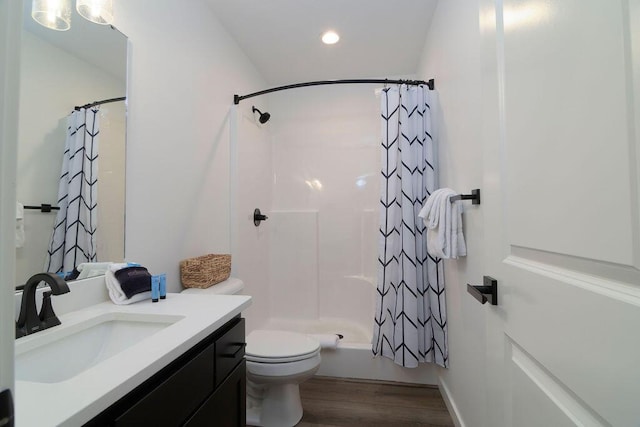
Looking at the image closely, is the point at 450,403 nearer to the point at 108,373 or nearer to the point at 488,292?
the point at 488,292

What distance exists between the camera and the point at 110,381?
0.55 m

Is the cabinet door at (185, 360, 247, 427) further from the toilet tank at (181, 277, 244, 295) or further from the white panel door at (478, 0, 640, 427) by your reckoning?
the white panel door at (478, 0, 640, 427)

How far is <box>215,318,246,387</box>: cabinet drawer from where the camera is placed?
3.08 feet

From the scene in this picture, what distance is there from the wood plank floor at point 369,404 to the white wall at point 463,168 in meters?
0.15

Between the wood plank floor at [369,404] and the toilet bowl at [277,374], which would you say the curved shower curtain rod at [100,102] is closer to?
the toilet bowl at [277,374]

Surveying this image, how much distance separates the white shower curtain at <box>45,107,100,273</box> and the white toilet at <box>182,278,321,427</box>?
0.57 metres

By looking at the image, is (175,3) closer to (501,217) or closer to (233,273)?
(233,273)

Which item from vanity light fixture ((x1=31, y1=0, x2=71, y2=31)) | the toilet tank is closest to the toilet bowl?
the toilet tank

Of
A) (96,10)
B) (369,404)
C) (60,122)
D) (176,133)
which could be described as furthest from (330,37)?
(369,404)

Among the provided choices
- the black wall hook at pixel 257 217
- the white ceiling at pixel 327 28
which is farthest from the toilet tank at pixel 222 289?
the white ceiling at pixel 327 28

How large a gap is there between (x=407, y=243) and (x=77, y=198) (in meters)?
1.72

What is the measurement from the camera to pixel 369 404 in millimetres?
1820

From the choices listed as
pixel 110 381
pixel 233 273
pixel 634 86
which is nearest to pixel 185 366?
pixel 110 381

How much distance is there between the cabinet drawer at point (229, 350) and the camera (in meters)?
0.94
